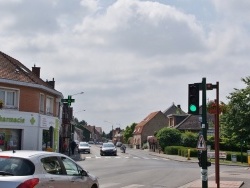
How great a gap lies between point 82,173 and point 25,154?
1.97 meters

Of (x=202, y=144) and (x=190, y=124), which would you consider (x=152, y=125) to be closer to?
(x=190, y=124)

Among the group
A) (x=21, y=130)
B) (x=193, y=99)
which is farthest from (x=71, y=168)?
(x=21, y=130)

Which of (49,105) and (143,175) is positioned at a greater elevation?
(49,105)

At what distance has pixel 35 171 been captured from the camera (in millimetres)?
8984

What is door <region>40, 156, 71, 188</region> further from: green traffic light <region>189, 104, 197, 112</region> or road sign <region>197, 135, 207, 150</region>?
road sign <region>197, 135, 207, 150</region>

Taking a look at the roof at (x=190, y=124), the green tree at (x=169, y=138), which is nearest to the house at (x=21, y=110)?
the green tree at (x=169, y=138)

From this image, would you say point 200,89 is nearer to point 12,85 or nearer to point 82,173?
point 82,173

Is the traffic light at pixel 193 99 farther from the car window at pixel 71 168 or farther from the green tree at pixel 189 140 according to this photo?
the green tree at pixel 189 140

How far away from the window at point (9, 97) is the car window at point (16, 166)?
25.6m

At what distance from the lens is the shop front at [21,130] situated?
33.6m

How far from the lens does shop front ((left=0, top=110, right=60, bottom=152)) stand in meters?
33.6

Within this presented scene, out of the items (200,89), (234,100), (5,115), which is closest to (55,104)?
(5,115)

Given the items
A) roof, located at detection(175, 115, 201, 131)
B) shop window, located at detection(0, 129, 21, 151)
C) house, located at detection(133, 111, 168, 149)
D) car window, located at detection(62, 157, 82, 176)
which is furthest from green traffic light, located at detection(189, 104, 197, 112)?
house, located at detection(133, 111, 168, 149)

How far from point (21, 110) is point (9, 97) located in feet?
4.42
